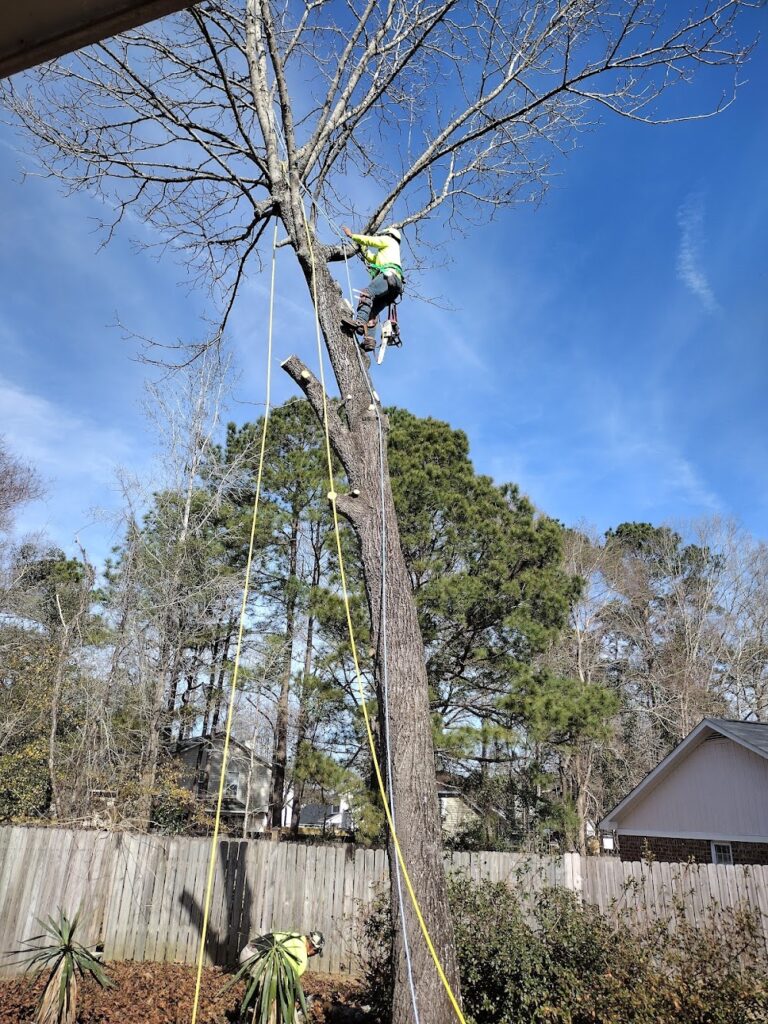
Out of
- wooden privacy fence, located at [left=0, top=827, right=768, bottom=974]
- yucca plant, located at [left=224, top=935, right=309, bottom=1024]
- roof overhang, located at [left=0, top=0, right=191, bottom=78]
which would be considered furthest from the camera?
wooden privacy fence, located at [left=0, top=827, right=768, bottom=974]

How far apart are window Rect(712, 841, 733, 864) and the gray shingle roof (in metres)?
2.11

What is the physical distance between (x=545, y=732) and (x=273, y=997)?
27.3 ft

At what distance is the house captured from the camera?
40.2ft

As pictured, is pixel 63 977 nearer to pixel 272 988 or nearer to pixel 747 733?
pixel 272 988

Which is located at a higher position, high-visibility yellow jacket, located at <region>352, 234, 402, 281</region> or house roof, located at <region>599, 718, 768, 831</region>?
high-visibility yellow jacket, located at <region>352, 234, 402, 281</region>

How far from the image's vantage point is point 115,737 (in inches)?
482

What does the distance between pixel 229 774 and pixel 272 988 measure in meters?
17.0

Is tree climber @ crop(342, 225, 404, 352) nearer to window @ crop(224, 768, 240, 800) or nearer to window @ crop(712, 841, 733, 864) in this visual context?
window @ crop(712, 841, 733, 864)

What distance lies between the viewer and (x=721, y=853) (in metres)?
12.8

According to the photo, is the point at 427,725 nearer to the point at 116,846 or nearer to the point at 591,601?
the point at 116,846

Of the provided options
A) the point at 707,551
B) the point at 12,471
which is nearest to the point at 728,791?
the point at 707,551

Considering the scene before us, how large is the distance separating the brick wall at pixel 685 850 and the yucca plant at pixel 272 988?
8477 millimetres

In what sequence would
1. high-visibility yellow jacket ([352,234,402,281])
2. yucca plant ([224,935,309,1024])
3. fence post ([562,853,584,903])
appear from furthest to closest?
fence post ([562,853,584,903]) < high-visibility yellow jacket ([352,234,402,281]) < yucca plant ([224,935,309,1024])

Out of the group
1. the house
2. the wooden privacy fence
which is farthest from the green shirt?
the house
